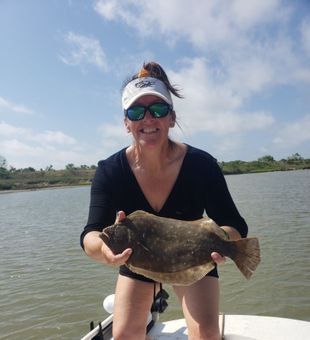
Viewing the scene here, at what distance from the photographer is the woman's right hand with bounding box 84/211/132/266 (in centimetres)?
337

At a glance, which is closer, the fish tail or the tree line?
the fish tail

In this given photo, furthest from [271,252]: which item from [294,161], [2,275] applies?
[294,161]

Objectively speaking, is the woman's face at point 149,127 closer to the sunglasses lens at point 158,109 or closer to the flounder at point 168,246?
the sunglasses lens at point 158,109

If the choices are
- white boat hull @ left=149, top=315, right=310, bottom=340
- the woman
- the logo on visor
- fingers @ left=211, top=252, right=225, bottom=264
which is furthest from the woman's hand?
the logo on visor

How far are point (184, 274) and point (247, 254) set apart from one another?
0.58 m

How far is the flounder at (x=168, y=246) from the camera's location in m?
3.46

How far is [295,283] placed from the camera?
944 centimetres

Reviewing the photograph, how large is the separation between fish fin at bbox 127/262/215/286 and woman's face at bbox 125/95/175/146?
4.45ft

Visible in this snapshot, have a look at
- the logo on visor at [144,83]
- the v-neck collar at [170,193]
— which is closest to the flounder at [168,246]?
the v-neck collar at [170,193]

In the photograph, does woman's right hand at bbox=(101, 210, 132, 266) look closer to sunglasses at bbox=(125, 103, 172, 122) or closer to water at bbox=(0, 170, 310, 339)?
sunglasses at bbox=(125, 103, 172, 122)

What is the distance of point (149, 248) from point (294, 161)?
144 metres

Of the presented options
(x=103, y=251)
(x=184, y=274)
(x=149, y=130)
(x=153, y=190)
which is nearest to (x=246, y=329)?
(x=184, y=274)

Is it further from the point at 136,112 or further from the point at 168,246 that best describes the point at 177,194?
the point at 136,112

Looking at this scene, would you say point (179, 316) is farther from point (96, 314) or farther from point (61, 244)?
point (61, 244)
